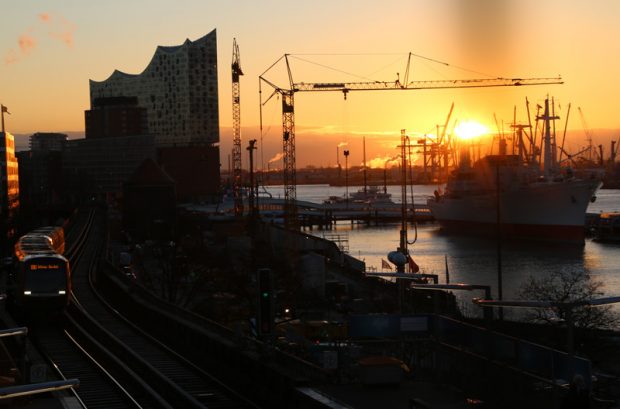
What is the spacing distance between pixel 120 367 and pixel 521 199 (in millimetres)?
44942

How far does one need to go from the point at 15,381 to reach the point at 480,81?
173 feet

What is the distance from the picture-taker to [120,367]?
27.2ft

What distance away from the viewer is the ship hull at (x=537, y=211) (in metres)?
47.6

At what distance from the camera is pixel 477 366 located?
6426 mm

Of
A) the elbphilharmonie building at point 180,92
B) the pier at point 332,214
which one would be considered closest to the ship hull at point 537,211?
the pier at point 332,214

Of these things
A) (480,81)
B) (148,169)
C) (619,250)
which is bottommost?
(619,250)

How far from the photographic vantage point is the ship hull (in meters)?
47.6

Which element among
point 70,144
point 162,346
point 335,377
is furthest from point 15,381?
point 70,144

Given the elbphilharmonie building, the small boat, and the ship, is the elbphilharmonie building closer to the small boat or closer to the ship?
the ship

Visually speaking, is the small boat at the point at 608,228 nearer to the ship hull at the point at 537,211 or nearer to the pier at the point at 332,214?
the ship hull at the point at 537,211

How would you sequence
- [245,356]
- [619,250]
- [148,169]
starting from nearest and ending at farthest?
[245,356]
[619,250]
[148,169]

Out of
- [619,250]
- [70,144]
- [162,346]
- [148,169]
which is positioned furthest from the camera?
[70,144]

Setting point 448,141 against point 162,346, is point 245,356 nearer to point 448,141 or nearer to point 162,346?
point 162,346

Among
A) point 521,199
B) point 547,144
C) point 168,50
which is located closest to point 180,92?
point 168,50
